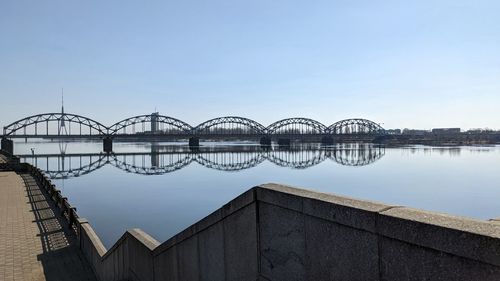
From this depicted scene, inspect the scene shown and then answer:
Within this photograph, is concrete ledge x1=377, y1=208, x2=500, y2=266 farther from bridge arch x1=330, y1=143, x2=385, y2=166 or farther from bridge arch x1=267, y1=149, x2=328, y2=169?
bridge arch x1=330, y1=143, x2=385, y2=166

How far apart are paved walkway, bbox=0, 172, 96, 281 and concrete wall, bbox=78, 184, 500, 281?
5.53 meters

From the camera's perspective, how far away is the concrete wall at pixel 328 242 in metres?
2.68

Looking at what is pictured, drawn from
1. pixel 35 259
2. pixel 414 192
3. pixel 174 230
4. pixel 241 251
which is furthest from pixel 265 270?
pixel 414 192

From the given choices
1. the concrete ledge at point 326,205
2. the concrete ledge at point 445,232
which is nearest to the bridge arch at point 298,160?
the concrete ledge at point 326,205

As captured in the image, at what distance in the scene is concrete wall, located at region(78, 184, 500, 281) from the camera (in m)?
2.68

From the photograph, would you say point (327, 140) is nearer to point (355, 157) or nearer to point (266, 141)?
point (266, 141)

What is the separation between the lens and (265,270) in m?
4.61

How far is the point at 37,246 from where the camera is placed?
40.6 ft

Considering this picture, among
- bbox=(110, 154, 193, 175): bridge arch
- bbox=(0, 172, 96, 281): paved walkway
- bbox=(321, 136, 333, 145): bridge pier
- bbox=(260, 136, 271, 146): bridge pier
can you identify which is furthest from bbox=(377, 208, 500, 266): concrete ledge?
bbox=(321, 136, 333, 145): bridge pier

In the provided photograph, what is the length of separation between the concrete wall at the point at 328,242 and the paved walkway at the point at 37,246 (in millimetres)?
5527

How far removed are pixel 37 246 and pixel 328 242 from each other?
1153 centimetres

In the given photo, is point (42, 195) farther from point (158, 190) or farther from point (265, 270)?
point (265, 270)

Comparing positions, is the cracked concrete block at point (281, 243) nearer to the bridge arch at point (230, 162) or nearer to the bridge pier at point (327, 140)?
the bridge arch at point (230, 162)

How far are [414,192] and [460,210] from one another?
7972 mm
